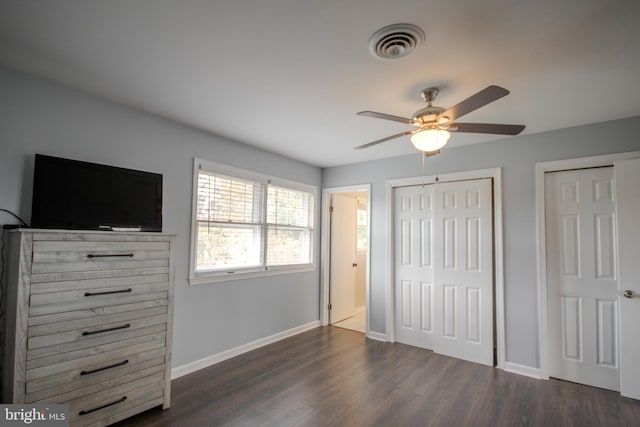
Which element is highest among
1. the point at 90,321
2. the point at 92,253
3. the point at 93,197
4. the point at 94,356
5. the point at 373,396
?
the point at 93,197

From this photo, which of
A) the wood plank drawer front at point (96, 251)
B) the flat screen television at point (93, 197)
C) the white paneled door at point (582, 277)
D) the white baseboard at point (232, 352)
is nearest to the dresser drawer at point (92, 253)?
the wood plank drawer front at point (96, 251)

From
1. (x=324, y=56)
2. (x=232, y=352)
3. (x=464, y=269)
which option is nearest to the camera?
(x=324, y=56)

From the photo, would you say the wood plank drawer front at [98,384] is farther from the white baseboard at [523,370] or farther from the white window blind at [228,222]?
the white baseboard at [523,370]

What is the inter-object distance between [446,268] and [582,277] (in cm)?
126

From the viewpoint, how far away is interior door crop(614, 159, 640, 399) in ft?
8.79

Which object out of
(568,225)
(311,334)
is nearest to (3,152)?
(311,334)

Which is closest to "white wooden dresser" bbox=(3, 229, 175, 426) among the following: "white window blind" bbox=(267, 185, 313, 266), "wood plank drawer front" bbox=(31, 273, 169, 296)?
"wood plank drawer front" bbox=(31, 273, 169, 296)

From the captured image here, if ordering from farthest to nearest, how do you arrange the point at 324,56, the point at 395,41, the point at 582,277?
1. the point at 582,277
2. the point at 324,56
3. the point at 395,41

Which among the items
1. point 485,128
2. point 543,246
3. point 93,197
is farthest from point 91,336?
point 543,246

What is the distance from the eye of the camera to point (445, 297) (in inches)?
148

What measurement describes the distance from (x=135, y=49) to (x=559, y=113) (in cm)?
337

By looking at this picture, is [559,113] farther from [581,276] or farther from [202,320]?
[202,320]

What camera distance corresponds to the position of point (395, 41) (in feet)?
5.73

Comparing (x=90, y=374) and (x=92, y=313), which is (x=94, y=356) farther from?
(x=92, y=313)
